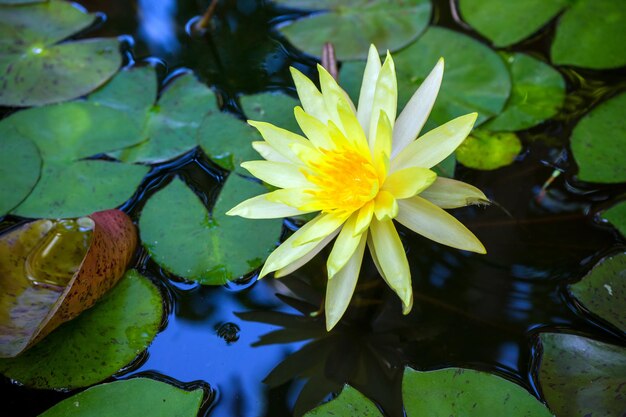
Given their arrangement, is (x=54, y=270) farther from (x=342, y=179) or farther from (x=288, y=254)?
(x=342, y=179)

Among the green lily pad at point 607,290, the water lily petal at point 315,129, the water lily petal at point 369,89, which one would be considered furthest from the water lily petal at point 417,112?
the green lily pad at point 607,290

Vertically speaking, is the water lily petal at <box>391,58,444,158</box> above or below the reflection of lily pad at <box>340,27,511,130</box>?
above

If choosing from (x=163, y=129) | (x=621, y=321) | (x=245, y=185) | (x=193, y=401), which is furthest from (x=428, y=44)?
(x=193, y=401)

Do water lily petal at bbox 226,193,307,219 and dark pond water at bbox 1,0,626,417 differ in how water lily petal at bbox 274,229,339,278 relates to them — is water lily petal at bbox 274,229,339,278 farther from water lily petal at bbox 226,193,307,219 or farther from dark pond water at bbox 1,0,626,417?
dark pond water at bbox 1,0,626,417

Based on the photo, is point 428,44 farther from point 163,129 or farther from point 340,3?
point 163,129

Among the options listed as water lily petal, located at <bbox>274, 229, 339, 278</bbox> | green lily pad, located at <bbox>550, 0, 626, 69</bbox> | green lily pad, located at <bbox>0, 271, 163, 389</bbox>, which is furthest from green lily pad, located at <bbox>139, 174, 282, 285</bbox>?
green lily pad, located at <bbox>550, 0, 626, 69</bbox>
